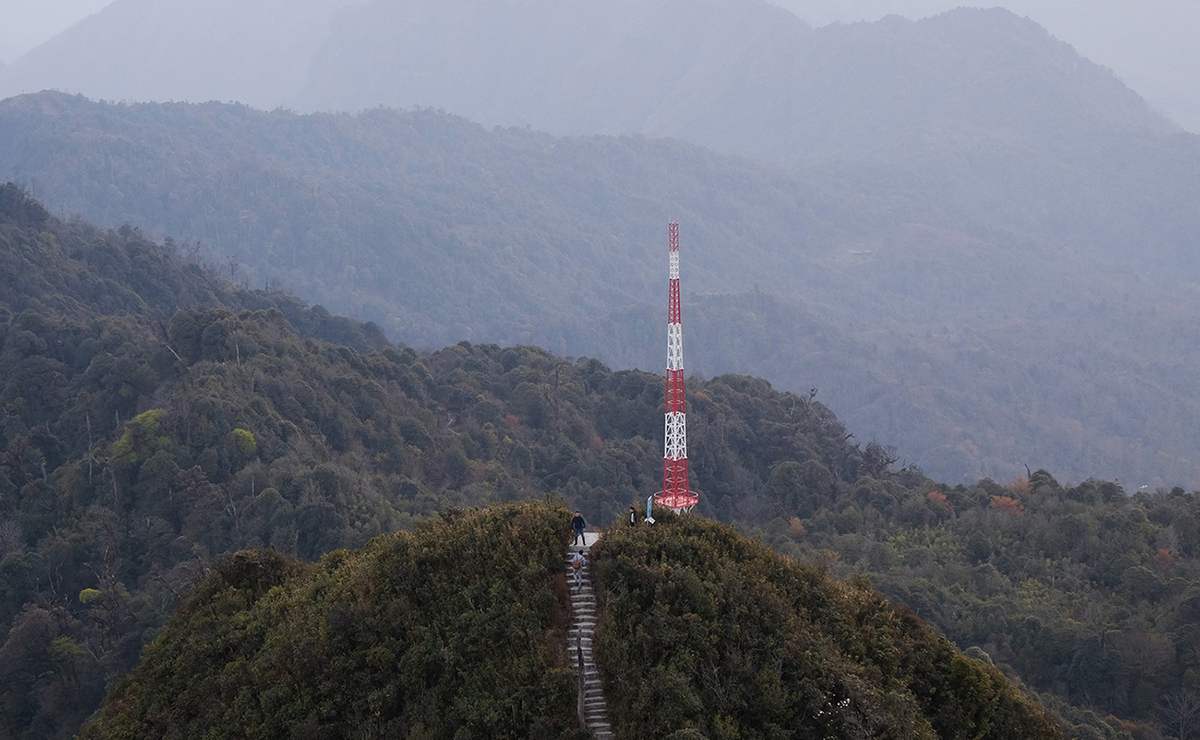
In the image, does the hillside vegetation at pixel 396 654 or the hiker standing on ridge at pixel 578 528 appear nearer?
the hillside vegetation at pixel 396 654

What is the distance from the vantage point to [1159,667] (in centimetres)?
3784

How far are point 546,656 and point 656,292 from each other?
16637cm

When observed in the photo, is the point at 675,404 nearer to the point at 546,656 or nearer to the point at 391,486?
the point at 546,656

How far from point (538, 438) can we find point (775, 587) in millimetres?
47530

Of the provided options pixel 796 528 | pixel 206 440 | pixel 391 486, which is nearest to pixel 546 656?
pixel 206 440

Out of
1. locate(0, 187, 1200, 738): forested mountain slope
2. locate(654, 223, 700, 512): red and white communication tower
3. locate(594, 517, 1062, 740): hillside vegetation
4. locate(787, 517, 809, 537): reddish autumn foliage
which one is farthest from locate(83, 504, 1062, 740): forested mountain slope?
locate(787, 517, 809, 537): reddish autumn foliage

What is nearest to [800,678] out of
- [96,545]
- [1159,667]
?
[1159,667]

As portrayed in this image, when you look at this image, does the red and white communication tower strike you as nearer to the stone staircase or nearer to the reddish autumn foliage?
the stone staircase

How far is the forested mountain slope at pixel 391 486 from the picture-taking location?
3884 centimetres

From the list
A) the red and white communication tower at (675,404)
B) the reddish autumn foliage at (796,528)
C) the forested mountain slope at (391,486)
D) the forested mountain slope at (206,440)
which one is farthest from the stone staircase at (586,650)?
the reddish autumn foliage at (796,528)

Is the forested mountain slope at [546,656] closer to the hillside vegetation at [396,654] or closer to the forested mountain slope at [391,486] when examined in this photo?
the hillside vegetation at [396,654]

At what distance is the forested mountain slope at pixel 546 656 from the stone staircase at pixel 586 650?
0.21 meters

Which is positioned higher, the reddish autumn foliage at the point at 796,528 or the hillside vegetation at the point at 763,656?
the hillside vegetation at the point at 763,656

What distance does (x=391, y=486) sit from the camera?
53.8m
